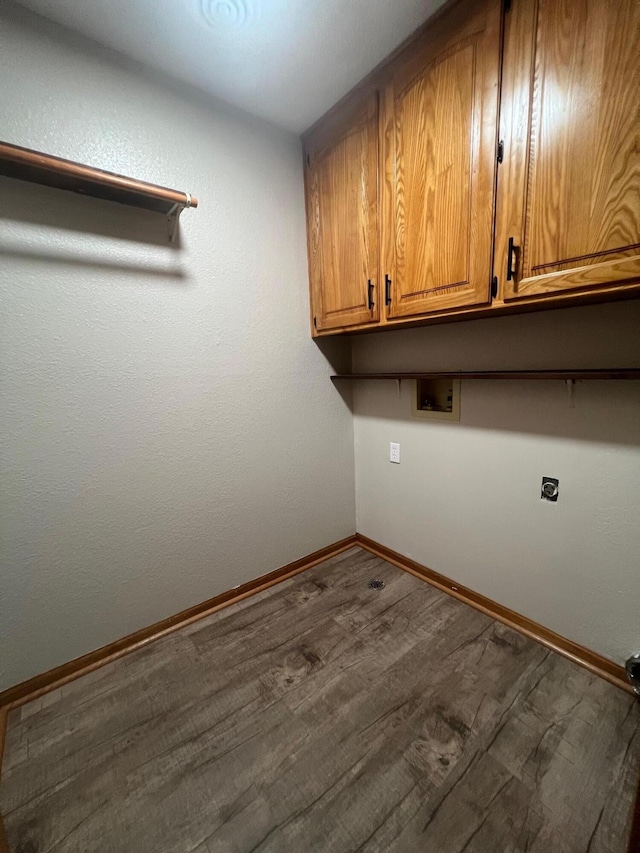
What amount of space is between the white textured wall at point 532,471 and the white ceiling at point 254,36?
3.80 ft

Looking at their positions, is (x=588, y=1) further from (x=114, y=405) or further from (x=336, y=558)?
(x=336, y=558)

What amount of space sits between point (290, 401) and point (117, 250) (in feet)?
3.50

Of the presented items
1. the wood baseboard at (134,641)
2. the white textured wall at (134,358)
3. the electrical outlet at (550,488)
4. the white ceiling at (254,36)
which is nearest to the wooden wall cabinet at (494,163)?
the white ceiling at (254,36)

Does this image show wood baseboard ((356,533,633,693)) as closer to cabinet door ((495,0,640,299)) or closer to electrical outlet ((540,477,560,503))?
electrical outlet ((540,477,560,503))

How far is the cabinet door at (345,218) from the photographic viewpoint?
1.52 metres

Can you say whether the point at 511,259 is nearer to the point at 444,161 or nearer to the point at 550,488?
the point at 444,161

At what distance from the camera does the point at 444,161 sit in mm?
1256

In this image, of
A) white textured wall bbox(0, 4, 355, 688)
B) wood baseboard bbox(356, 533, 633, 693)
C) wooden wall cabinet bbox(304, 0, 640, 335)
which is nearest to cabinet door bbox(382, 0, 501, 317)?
wooden wall cabinet bbox(304, 0, 640, 335)

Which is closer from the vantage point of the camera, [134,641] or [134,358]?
[134,358]

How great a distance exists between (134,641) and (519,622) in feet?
5.96

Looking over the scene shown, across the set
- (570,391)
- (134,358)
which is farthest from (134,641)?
(570,391)

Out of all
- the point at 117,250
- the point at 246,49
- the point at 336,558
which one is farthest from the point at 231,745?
the point at 246,49

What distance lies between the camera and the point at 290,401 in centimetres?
199

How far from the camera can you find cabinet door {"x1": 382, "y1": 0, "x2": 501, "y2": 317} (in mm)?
1127
